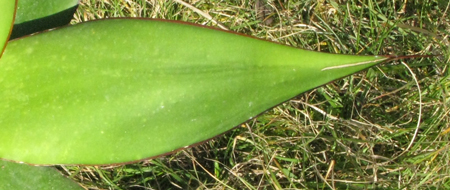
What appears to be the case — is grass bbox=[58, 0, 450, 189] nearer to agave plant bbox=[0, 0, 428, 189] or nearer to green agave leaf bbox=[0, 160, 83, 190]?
green agave leaf bbox=[0, 160, 83, 190]

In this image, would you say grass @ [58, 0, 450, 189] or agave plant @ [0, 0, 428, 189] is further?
grass @ [58, 0, 450, 189]

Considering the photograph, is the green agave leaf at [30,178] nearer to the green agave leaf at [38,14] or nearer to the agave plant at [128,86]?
the agave plant at [128,86]

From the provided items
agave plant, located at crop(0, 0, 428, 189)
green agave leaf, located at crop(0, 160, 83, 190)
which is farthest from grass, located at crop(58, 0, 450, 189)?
agave plant, located at crop(0, 0, 428, 189)

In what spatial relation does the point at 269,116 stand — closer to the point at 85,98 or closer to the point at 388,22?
the point at 388,22

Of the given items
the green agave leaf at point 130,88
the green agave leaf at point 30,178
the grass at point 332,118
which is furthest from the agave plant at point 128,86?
the grass at point 332,118

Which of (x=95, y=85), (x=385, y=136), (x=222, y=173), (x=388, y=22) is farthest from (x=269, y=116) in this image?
(x=95, y=85)

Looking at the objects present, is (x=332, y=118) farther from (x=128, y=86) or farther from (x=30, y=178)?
(x=30, y=178)
